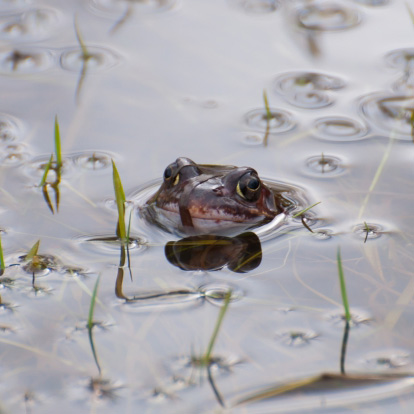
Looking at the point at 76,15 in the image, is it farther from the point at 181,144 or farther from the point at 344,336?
the point at 344,336

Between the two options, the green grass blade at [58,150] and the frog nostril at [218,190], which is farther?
the green grass blade at [58,150]

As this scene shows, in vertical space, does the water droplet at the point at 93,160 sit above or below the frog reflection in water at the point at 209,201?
below

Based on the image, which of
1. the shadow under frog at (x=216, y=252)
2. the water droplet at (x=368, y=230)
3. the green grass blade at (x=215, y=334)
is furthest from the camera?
the water droplet at (x=368, y=230)

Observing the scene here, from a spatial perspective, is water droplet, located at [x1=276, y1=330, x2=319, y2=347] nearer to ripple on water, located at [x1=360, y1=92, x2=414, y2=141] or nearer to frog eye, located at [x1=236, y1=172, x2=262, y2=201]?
frog eye, located at [x1=236, y1=172, x2=262, y2=201]

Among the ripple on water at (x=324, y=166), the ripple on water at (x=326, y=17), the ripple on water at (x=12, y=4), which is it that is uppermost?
the ripple on water at (x=326, y=17)

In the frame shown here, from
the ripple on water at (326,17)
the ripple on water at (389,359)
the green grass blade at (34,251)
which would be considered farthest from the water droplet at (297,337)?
the ripple on water at (326,17)

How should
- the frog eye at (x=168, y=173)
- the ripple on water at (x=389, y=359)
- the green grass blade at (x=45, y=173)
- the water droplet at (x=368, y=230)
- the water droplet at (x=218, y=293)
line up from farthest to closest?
the green grass blade at (x=45, y=173), the frog eye at (x=168, y=173), the water droplet at (x=368, y=230), the water droplet at (x=218, y=293), the ripple on water at (x=389, y=359)

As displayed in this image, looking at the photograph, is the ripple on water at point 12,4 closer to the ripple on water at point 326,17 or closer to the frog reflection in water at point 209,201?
the ripple on water at point 326,17

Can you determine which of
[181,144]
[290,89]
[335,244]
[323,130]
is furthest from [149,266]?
[290,89]
